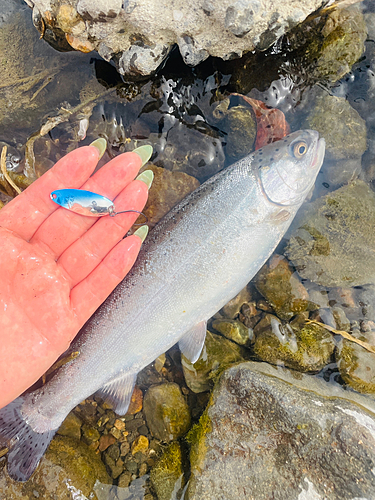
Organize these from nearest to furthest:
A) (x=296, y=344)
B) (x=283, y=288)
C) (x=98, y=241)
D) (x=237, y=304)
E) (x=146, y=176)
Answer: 1. (x=98, y=241)
2. (x=146, y=176)
3. (x=296, y=344)
4. (x=283, y=288)
5. (x=237, y=304)

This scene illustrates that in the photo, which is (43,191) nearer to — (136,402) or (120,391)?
(120,391)

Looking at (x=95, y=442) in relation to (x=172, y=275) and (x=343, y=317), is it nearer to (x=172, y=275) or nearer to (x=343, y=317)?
(x=172, y=275)

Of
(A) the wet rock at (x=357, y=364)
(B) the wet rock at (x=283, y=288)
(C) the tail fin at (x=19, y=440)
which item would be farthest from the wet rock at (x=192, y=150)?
(C) the tail fin at (x=19, y=440)

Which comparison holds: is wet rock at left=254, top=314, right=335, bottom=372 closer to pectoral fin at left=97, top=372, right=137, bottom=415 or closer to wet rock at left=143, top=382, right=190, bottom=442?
wet rock at left=143, top=382, right=190, bottom=442

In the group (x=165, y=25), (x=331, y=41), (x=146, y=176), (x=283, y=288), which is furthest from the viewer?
(x=283, y=288)

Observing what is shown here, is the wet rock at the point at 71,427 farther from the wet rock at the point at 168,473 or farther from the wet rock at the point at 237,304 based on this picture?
the wet rock at the point at 237,304

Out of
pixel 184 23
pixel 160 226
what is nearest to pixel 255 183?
pixel 160 226

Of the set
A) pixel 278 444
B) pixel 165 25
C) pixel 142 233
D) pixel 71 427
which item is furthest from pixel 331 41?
pixel 71 427
